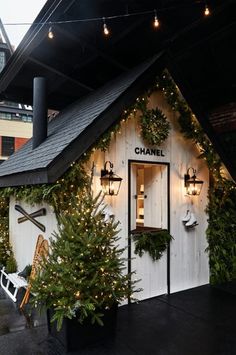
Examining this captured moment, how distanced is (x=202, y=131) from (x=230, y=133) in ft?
6.69

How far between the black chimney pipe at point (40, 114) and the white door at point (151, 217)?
191 cm

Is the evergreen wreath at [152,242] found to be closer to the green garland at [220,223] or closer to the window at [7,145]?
the green garland at [220,223]

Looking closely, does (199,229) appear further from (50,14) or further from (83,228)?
(50,14)

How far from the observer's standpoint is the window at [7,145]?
21922mm

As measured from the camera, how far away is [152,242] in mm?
4852

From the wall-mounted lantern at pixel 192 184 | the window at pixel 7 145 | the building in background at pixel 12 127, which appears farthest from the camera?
the window at pixel 7 145

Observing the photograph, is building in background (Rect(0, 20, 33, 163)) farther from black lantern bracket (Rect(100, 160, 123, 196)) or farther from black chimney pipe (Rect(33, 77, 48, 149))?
black lantern bracket (Rect(100, 160, 123, 196))

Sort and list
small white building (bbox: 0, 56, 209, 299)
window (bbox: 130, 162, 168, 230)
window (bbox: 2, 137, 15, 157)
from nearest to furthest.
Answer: small white building (bbox: 0, 56, 209, 299) < window (bbox: 130, 162, 168, 230) < window (bbox: 2, 137, 15, 157)

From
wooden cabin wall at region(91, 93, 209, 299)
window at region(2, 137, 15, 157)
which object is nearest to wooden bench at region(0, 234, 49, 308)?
wooden cabin wall at region(91, 93, 209, 299)

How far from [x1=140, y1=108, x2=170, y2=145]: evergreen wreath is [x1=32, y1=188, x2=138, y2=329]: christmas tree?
1.73 meters

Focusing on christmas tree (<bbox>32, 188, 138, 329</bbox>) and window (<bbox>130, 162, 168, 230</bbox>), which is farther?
window (<bbox>130, 162, 168, 230</bbox>)

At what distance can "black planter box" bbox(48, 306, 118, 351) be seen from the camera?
132 inches

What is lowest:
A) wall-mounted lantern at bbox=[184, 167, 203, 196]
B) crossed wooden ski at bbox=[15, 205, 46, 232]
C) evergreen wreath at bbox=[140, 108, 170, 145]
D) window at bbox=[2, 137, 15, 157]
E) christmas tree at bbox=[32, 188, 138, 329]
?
christmas tree at bbox=[32, 188, 138, 329]

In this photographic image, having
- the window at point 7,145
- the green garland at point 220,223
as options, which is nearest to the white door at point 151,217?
the green garland at point 220,223
